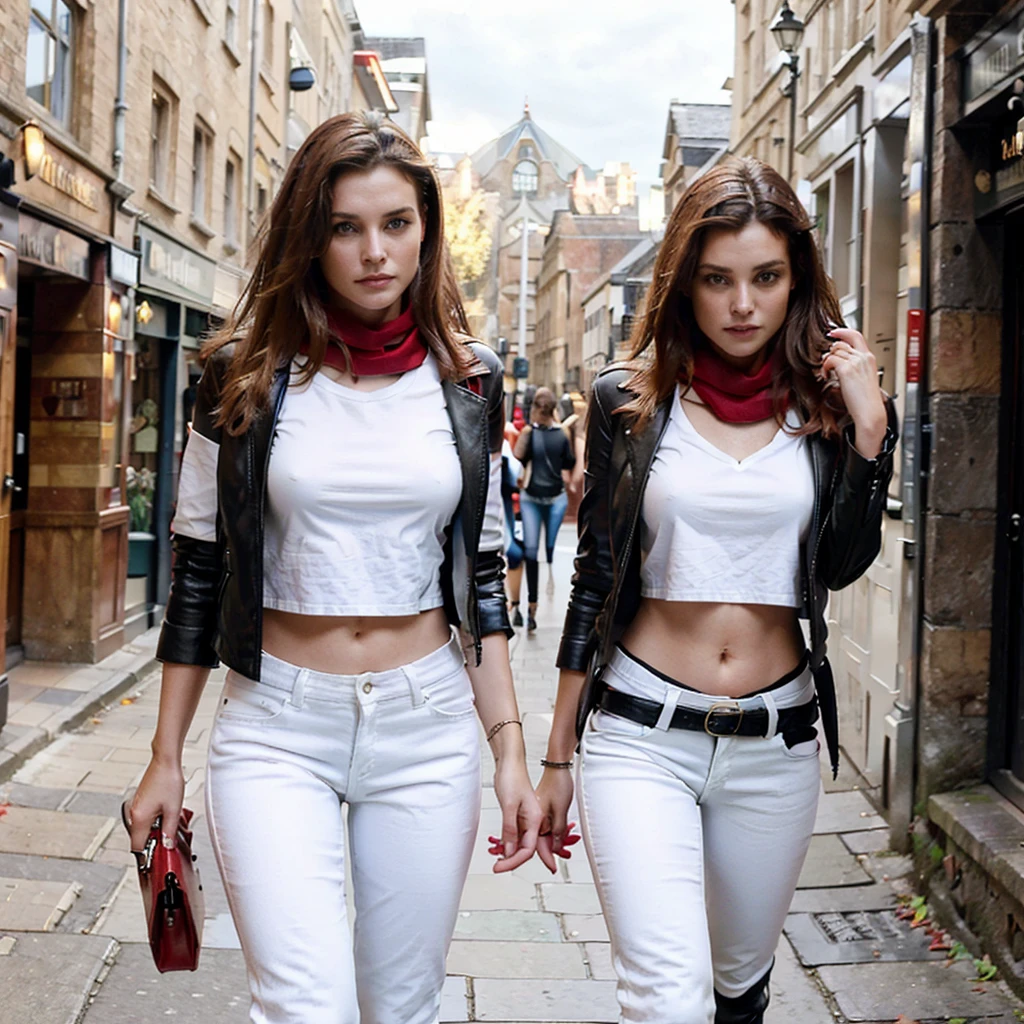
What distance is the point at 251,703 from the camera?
2855 millimetres

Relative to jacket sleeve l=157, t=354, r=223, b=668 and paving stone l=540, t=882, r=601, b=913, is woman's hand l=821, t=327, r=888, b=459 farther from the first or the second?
paving stone l=540, t=882, r=601, b=913

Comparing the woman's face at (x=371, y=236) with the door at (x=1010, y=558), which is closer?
the woman's face at (x=371, y=236)

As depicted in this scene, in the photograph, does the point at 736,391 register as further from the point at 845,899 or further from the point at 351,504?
the point at 845,899

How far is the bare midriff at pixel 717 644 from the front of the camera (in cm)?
314

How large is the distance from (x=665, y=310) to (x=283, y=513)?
0.97 metres

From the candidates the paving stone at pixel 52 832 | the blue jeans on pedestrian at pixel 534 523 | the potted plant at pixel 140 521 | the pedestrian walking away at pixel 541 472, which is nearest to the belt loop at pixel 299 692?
the paving stone at pixel 52 832

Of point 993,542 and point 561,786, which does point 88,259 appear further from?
point 561,786

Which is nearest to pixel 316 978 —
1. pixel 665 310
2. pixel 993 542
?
pixel 665 310

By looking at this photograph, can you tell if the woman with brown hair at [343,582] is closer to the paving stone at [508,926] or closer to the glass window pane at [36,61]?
the paving stone at [508,926]

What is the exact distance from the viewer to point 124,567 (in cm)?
1176

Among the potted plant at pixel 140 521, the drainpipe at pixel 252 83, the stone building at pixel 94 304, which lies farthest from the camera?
the drainpipe at pixel 252 83

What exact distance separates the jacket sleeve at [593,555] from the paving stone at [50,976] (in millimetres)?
2147

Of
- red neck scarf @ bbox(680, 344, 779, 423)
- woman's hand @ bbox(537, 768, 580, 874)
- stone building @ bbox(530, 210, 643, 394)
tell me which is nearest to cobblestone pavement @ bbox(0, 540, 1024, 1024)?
woman's hand @ bbox(537, 768, 580, 874)

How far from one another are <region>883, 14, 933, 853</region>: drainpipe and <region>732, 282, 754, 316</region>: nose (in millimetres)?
2923
